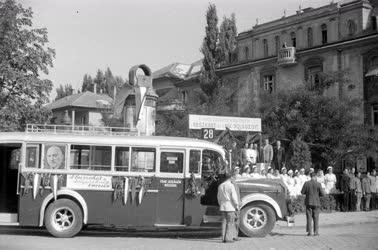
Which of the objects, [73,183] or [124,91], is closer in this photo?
[73,183]

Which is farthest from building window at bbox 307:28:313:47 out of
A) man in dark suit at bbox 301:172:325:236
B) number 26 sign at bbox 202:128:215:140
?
man in dark suit at bbox 301:172:325:236

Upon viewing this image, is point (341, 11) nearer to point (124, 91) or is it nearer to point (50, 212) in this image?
point (124, 91)

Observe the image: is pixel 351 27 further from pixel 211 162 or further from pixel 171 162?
pixel 171 162

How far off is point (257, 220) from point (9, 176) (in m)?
6.65

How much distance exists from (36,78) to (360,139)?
17312mm

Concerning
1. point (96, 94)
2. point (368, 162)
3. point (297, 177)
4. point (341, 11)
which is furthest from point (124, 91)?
point (96, 94)

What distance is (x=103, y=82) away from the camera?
8569 cm

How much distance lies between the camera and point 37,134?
14336mm

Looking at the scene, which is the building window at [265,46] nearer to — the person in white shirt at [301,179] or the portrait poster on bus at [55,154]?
the person in white shirt at [301,179]

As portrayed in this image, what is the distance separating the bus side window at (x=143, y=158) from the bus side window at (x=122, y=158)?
13cm

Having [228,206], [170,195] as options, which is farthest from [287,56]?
[228,206]

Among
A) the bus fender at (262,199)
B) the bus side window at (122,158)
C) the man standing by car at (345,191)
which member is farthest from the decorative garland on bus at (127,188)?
the man standing by car at (345,191)

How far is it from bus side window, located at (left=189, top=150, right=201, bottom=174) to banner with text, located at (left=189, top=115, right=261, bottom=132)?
5.36 m

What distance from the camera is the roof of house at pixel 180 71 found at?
63.8 metres
